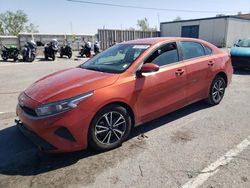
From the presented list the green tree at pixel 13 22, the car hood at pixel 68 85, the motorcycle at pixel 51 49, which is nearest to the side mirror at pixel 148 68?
the car hood at pixel 68 85

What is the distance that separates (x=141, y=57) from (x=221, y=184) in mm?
2126

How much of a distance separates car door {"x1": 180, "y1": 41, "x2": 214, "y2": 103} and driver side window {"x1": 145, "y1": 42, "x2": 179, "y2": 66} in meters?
0.23

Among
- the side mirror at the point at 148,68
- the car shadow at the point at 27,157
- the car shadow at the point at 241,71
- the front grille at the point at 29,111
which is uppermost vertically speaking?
the side mirror at the point at 148,68

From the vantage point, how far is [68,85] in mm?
3320

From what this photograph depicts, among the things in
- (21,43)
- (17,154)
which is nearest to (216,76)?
(17,154)

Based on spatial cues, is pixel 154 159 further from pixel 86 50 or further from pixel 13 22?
pixel 13 22

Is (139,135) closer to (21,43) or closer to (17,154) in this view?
(17,154)

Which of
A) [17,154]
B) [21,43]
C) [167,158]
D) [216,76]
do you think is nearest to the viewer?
[167,158]

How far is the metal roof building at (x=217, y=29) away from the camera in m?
26.9

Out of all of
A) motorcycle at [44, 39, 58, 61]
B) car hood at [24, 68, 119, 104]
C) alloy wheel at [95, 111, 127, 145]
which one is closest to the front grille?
car hood at [24, 68, 119, 104]

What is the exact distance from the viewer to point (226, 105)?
530 centimetres

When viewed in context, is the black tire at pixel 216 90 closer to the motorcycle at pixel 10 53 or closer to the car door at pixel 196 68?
the car door at pixel 196 68

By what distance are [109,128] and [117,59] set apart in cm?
136

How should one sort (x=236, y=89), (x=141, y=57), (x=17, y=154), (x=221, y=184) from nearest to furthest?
(x=221, y=184)
(x=17, y=154)
(x=141, y=57)
(x=236, y=89)
